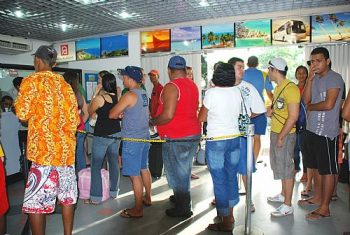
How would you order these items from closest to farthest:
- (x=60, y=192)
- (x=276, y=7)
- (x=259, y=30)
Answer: (x=60, y=192)
(x=276, y=7)
(x=259, y=30)

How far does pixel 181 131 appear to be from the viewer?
2.94m

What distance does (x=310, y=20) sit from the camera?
6336 millimetres

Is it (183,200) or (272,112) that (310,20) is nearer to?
(272,112)

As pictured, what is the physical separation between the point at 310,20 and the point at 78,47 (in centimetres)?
634

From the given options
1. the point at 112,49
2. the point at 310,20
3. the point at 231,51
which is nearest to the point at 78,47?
the point at 112,49

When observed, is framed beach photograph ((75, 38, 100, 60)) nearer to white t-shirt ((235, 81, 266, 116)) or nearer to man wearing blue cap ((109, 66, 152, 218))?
man wearing blue cap ((109, 66, 152, 218))

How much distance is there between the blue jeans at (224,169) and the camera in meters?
2.63

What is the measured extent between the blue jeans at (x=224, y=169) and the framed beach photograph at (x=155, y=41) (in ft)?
17.7

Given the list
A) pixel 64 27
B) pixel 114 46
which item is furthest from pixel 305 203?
pixel 64 27

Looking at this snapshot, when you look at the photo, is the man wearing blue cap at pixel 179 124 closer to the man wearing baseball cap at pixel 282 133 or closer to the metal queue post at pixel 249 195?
the metal queue post at pixel 249 195

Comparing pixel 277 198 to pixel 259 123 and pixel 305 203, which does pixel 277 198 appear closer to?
pixel 305 203

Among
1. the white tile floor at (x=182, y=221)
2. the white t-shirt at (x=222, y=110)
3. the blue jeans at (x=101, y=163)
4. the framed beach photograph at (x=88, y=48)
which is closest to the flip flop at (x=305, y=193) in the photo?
the white tile floor at (x=182, y=221)

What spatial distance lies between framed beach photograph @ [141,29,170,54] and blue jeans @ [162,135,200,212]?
5047mm

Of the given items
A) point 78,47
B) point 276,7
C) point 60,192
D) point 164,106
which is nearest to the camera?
point 60,192
